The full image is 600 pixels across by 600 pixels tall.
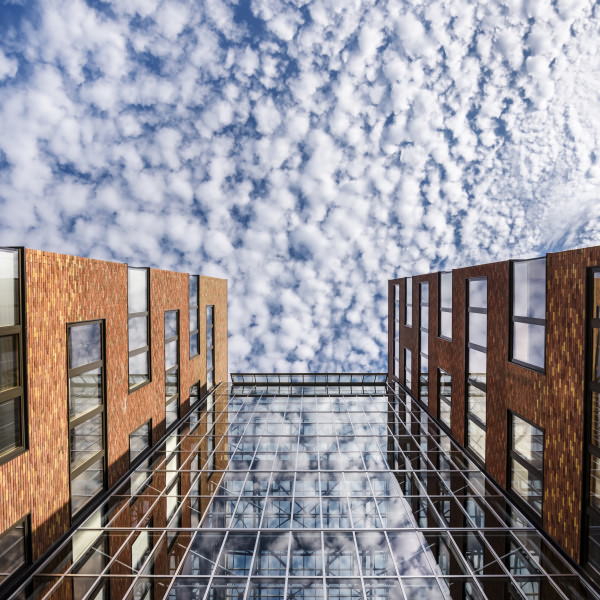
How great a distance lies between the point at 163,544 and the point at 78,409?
5603mm

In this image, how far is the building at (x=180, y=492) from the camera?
10367mm

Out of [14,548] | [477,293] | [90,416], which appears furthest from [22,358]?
[477,293]

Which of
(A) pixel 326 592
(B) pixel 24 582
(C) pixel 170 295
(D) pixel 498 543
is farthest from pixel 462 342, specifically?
(B) pixel 24 582

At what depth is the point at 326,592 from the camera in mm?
10352

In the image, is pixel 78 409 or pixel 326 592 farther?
pixel 78 409

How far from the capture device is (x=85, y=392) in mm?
→ 13430

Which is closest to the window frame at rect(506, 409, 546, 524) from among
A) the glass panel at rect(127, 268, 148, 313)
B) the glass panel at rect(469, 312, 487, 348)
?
the glass panel at rect(469, 312, 487, 348)

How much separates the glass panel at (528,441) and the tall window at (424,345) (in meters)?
A: 9.03

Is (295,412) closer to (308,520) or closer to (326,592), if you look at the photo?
(308,520)

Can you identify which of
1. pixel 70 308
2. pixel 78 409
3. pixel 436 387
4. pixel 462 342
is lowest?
pixel 436 387

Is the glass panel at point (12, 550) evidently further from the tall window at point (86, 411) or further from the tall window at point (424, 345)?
the tall window at point (424, 345)

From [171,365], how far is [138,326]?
4.30 metres

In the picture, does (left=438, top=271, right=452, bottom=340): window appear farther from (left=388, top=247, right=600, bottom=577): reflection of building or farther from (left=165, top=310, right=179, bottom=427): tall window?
(left=165, top=310, right=179, bottom=427): tall window

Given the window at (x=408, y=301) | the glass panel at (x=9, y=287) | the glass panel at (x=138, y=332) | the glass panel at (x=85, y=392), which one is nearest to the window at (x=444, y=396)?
the window at (x=408, y=301)
